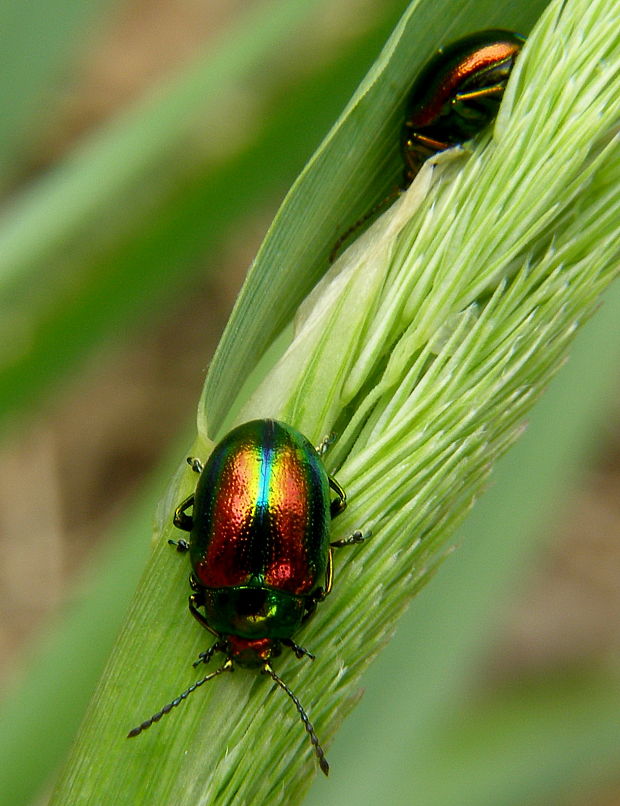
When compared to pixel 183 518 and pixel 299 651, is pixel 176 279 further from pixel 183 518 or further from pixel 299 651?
pixel 299 651

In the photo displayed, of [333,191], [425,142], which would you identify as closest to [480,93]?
[425,142]

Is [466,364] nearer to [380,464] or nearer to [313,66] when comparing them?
[380,464]

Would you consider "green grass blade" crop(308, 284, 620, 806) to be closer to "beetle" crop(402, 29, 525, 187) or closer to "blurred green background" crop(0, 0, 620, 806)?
"blurred green background" crop(0, 0, 620, 806)

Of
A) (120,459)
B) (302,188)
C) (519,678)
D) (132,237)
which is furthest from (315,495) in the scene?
(519,678)

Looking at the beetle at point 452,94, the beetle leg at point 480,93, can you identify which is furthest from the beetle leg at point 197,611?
the beetle leg at point 480,93

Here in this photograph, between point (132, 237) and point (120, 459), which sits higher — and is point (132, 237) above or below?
above
